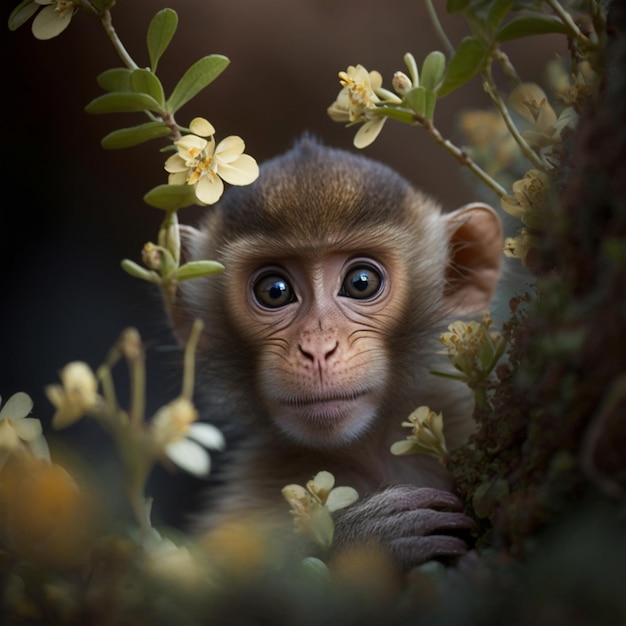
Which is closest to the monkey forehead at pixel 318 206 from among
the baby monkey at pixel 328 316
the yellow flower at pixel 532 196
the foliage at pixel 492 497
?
the baby monkey at pixel 328 316

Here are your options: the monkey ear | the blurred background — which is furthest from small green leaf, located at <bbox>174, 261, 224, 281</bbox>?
the blurred background

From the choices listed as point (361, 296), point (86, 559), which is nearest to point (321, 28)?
point (361, 296)

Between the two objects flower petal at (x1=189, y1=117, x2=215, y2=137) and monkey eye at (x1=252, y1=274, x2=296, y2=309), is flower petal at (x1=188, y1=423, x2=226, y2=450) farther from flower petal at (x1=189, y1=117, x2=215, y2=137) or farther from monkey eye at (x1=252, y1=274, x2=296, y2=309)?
monkey eye at (x1=252, y1=274, x2=296, y2=309)

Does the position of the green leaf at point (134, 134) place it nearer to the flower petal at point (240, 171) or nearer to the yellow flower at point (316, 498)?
the flower petal at point (240, 171)

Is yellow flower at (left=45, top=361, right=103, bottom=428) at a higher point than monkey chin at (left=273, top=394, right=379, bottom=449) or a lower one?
higher

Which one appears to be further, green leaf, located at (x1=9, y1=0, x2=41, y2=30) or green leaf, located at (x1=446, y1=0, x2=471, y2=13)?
green leaf, located at (x1=9, y1=0, x2=41, y2=30)

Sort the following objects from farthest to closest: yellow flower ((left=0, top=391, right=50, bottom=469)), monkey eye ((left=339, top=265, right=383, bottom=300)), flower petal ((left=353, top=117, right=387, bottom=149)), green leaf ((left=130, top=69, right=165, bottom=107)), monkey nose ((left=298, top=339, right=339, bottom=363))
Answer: monkey eye ((left=339, top=265, right=383, bottom=300))
monkey nose ((left=298, top=339, right=339, bottom=363))
flower petal ((left=353, top=117, right=387, bottom=149))
green leaf ((left=130, top=69, right=165, bottom=107))
yellow flower ((left=0, top=391, right=50, bottom=469))
